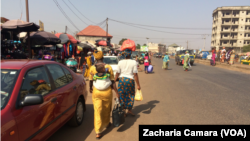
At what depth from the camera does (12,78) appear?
234cm

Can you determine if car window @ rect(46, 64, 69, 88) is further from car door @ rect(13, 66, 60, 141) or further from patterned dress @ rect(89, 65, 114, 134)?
patterned dress @ rect(89, 65, 114, 134)

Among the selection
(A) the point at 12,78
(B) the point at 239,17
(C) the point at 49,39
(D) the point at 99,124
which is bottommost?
(D) the point at 99,124

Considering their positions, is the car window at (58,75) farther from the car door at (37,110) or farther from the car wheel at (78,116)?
the car wheel at (78,116)

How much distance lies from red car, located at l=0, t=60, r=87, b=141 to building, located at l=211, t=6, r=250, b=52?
67.5 metres

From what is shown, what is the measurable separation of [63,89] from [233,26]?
74.2m

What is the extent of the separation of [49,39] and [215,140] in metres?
9.66

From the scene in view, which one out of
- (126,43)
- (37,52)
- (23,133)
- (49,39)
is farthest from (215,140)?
(37,52)

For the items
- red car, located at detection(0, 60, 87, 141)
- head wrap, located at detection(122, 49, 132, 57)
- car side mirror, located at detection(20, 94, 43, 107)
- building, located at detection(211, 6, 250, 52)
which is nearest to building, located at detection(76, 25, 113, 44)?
building, located at detection(211, 6, 250, 52)

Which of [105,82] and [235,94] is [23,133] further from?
[235,94]

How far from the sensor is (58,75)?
3.37 m

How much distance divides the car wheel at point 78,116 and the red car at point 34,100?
21 mm

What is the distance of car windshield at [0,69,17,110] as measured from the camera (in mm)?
2111

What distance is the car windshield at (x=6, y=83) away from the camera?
211cm

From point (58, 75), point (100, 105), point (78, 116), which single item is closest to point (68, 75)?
point (58, 75)
